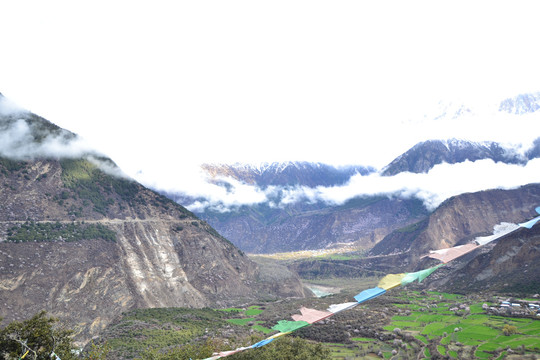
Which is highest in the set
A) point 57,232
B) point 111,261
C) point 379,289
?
point 57,232

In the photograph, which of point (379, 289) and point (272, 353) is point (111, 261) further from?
point (379, 289)

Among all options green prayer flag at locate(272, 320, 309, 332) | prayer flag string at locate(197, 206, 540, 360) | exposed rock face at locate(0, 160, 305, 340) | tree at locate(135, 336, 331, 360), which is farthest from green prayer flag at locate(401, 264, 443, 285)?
exposed rock face at locate(0, 160, 305, 340)

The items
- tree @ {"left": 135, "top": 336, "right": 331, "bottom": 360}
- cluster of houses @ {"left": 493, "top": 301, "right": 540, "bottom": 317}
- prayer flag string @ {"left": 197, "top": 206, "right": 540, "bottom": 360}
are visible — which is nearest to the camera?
prayer flag string @ {"left": 197, "top": 206, "right": 540, "bottom": 360}

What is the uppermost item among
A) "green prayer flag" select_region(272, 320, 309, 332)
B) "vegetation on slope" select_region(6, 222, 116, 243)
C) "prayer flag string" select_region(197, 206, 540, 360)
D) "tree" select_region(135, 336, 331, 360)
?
"vegetation on slope" select_region(6, 222, 116, 243)

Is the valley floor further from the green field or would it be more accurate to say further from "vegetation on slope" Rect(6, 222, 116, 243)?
"vegetation on slope" Rect(6, 222, 116, 243)

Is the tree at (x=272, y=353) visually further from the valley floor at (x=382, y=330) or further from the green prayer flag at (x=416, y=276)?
the green prayer flag at (x=416, y=276)

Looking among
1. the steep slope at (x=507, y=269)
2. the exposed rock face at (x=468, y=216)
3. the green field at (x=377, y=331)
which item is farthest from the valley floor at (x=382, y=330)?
the exposed rock face at (x=468, y=216)

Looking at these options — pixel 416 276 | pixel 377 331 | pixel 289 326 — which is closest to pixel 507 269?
pixel 377 331
